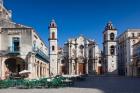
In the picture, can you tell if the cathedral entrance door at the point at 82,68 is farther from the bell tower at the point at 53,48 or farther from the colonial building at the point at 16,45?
the colonial building at the point at 16,45

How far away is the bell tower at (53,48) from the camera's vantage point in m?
73.8

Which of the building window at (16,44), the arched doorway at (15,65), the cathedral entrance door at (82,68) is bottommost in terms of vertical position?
the cathedral entrance door at (82,68)

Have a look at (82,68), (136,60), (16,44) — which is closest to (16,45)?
(16,44)

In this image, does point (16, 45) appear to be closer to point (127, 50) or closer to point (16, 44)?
point (16, 44)

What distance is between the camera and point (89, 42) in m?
86.2

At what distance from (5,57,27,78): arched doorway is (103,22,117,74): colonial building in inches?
1579

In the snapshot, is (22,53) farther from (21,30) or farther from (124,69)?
(124,69)

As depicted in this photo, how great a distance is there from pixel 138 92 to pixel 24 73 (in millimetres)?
15874

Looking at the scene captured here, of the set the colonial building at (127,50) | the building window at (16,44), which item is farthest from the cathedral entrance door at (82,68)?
the building window at (16,44)

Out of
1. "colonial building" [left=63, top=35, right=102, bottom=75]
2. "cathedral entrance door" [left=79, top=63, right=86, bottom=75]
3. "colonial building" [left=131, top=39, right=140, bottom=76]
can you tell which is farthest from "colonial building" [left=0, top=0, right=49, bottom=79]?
"cathedral entrance door" [left=79, top=63, right=86, bottom=75]

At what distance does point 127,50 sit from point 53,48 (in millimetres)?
18058

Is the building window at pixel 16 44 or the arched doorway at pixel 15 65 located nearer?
the building window at pixel 16 44

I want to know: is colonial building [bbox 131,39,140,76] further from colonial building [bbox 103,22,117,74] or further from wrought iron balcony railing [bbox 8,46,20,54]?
wrought iron balcony railing [bbox 8,46,20,54]

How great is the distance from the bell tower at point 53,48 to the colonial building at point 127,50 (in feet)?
56.7
